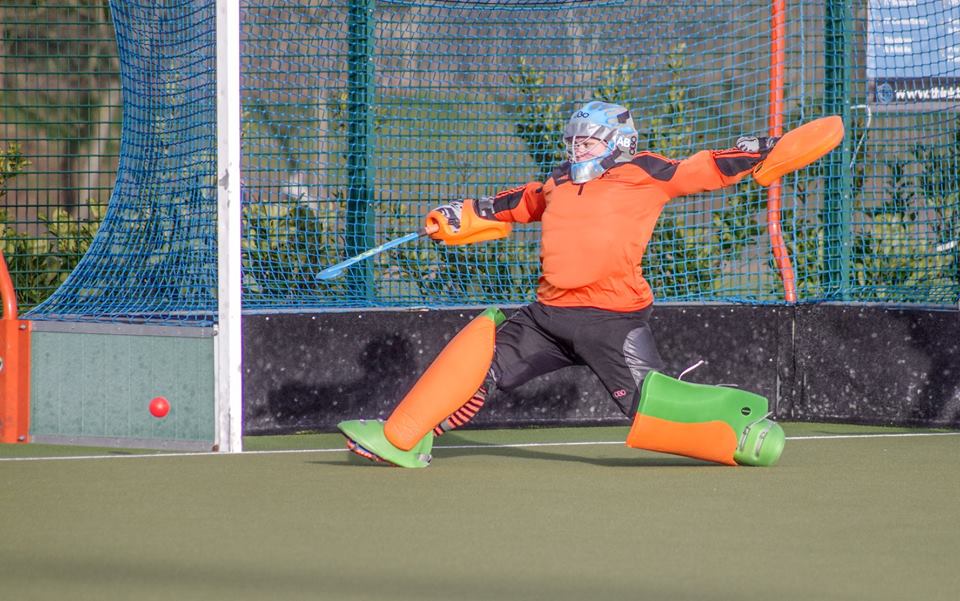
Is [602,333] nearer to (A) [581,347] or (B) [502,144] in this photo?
(A) [581,347]

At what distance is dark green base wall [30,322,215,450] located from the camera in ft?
20.0

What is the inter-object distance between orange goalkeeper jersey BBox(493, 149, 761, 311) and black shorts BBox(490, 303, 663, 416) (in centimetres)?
5

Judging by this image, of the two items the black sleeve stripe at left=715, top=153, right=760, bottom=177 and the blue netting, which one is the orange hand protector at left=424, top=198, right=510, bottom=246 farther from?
the blue netting

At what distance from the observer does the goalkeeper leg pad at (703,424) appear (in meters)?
5.42

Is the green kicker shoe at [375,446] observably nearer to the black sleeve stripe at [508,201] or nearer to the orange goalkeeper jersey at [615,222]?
the orange goalkeeper jersey at [615,222]

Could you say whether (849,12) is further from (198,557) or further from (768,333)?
(198,557)

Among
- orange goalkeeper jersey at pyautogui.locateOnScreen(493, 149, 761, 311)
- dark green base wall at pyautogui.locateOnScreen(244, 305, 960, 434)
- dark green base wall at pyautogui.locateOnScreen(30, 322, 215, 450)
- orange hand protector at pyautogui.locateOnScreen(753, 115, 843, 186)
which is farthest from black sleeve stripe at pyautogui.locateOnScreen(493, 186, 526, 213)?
dark green base wall at pyautogui.locateOnScreen(30, 322, 215, 450)

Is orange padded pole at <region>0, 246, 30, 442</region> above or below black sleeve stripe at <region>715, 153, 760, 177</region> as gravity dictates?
below

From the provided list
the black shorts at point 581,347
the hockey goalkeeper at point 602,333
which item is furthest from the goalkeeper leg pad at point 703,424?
the black shorts at point 581,347

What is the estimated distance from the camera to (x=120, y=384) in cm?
623

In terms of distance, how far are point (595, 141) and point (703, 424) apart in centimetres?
113

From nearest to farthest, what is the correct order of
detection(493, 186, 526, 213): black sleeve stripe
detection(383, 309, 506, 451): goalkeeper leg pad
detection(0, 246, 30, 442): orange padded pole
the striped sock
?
detection(383, 309, 506, 451): goalkeeper leg pad, the striped sock, detection(493, 186, 526, 213): black sleeve stripe, detection(0, 246, 30, 442): orange padded pole

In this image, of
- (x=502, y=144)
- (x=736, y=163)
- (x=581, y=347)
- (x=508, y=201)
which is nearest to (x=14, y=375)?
(x=508, y=201)

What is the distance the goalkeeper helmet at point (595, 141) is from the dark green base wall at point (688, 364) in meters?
1.56
